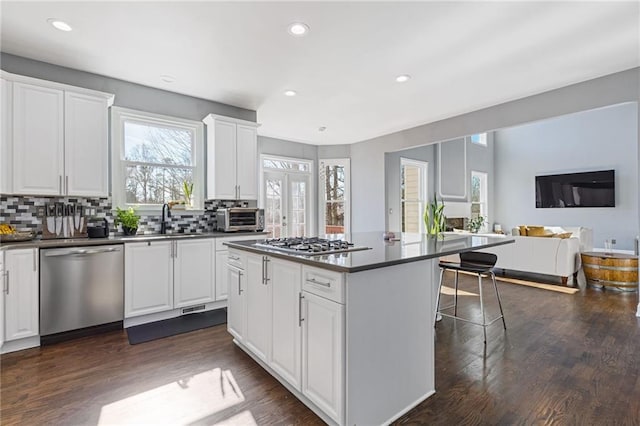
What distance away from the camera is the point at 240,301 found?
2613mm

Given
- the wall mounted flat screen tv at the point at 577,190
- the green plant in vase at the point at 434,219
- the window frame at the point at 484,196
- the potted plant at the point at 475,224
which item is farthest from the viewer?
the window frame at the point at 484,196

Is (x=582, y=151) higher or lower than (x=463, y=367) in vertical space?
higher

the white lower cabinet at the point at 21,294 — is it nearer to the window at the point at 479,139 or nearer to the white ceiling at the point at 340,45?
the white ceiling at the point at 340,45

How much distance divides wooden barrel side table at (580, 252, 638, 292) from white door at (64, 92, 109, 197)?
6.54 meters

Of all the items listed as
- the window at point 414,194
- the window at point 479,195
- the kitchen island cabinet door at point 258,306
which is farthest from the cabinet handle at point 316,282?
the window at point 479,195

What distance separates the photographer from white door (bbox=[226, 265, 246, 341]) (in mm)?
2572

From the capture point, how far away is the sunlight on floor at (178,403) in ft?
5.85

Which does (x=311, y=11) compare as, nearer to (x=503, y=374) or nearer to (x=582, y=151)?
(x=503, y=374)

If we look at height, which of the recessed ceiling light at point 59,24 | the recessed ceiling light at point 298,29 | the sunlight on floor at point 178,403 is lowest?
the sunlight on floor at point 178,403

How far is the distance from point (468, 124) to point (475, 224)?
160 inches

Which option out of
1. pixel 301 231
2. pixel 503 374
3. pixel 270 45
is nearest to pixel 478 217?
pixel 301 231

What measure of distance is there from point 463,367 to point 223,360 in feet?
6.07

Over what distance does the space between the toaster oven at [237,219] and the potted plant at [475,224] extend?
588 centimetres

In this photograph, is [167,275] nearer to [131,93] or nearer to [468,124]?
[131,93]
